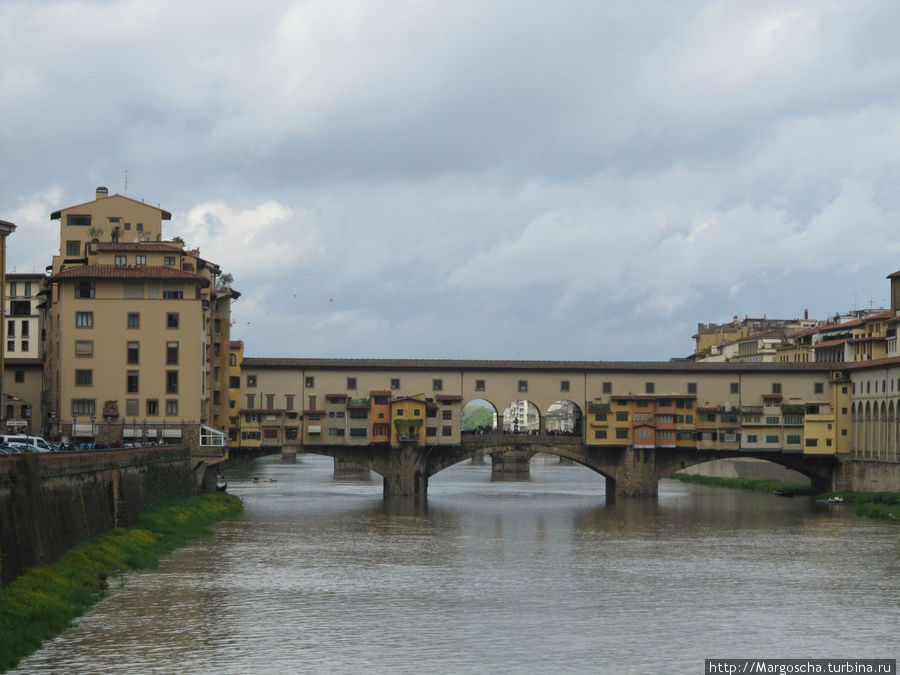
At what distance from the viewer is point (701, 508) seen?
80.8m

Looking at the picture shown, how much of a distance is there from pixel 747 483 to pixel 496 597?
67357 millimetres

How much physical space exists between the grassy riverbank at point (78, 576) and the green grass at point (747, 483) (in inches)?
1926

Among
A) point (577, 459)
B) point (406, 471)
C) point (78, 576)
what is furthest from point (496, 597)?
point (577, 459)

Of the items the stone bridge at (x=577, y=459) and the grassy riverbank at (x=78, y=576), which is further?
the stone bridge at (x=577, y=459)

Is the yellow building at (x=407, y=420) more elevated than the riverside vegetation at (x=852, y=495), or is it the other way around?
the yellow building at (x=407, y=420)

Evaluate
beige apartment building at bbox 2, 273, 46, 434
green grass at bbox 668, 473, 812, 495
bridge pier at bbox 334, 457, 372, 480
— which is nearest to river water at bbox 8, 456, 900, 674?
green grass at bbox 668, 473, 812, 495

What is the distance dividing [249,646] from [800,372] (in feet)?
207

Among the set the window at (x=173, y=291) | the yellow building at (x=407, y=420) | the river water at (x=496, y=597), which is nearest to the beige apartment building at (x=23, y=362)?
the window at (x=173, y=291)

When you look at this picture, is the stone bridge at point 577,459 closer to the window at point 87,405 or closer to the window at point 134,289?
the window at point 87,405

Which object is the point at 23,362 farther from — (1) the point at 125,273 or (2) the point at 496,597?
(2) the point at 496,597

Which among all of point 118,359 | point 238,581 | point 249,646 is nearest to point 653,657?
point 249,646

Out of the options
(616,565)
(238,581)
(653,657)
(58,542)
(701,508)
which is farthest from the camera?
(701,508)

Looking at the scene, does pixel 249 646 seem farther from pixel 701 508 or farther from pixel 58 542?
pixel 701 508

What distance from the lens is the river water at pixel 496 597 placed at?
3167 cm
